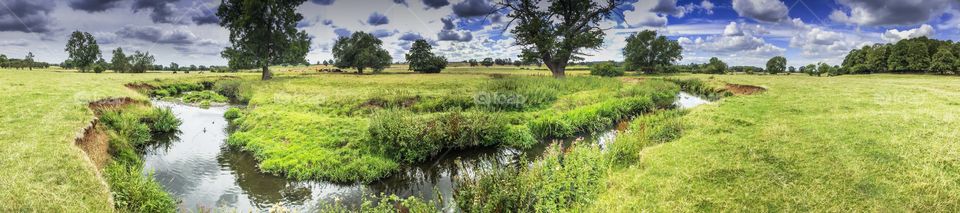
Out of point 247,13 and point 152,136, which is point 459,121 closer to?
point 152,136

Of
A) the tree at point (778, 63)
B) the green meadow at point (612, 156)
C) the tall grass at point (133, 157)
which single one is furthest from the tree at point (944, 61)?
the tall grass at point (133, 157)

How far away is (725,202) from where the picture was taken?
6348 millimetres

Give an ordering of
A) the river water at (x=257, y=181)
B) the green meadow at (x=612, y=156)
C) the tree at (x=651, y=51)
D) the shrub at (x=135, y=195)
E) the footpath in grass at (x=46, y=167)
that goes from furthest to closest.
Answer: the tree at (x=651, y=51), the river water at (x=257, y=181), the shrub at (x=135, y=195), the green meadow at (x=612, y=156), the footpath in grass at (x=46, y=167)

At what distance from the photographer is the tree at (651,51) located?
78.6 meters

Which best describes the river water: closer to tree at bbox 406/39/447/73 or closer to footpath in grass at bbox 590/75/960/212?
footpath in grass at bbox 590/75/960/212

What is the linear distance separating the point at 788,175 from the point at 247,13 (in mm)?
47321

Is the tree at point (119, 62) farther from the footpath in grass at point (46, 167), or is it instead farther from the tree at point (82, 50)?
the footpath in grass at point (46, 167)

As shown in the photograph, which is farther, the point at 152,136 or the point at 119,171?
the point at 152,136

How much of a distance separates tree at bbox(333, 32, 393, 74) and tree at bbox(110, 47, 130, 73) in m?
42.9

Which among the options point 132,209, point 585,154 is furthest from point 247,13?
point 585,154

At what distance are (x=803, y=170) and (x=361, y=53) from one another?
69870 mm

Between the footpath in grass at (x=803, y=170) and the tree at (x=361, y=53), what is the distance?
214ft

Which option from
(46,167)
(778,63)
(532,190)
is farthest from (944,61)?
(46,167)

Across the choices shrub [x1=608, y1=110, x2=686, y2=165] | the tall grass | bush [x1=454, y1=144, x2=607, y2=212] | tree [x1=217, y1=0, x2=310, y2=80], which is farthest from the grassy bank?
tree [x1=217, y1=0, x2=310, y2=80]
